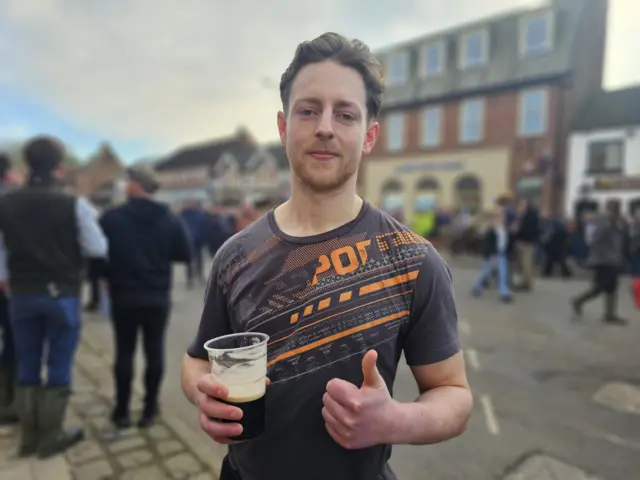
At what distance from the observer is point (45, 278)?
9.71 feet

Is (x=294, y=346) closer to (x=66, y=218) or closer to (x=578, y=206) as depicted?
(x=66, y=218)

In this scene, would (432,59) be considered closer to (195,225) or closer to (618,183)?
(618,183)

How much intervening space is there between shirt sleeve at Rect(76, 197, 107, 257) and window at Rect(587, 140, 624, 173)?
1907 cm

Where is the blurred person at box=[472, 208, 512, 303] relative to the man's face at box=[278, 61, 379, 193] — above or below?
below

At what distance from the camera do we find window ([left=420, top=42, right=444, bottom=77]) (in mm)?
21984

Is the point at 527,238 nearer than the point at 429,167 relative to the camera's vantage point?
Yes

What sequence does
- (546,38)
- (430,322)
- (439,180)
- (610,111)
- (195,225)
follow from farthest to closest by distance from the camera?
(439,180) < (546,38) < (610,111) < (195,225) < (430,322)

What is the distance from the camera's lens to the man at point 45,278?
2949mm

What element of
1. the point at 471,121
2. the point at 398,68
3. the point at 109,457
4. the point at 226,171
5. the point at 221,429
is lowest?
the point at 109,457

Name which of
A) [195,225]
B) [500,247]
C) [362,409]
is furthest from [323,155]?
[195,225]

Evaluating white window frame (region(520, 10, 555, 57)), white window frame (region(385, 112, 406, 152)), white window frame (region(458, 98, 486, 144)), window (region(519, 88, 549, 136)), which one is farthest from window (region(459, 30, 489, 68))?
white window frame (region(385, 112, 406, 152))

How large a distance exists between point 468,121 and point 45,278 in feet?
69.2

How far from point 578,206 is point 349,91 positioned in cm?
1885

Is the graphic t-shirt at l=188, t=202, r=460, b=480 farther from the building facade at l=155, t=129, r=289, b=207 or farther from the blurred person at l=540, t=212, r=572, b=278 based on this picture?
the building facade at l=155, t=129, r=289, b=207
